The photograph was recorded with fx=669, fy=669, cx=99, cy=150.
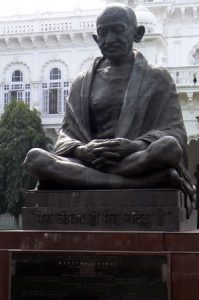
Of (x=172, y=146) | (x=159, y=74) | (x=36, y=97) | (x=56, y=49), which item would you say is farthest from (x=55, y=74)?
(x=172, y=146)

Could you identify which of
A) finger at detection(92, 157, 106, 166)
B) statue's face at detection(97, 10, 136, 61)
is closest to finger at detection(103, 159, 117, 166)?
finger at detection(92, 157, 106, 166)

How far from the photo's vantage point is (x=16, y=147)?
25.6m

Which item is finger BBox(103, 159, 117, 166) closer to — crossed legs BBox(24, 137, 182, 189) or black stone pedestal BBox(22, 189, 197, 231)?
crossed legs BBox(24, 137, 182, 189)

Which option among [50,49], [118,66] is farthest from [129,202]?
[50,49]

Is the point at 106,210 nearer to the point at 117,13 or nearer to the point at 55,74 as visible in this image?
the point at 117,13

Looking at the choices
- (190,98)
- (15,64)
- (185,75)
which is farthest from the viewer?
(15,64)

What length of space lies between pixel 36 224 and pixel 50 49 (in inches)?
1029

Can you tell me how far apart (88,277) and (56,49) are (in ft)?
87.6

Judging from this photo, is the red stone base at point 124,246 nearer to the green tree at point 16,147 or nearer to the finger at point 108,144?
the finger at point 108,144

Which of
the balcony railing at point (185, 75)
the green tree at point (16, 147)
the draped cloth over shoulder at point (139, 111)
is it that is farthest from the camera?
the balcony railing at point (185, 75)

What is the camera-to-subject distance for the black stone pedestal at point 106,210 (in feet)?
16.8

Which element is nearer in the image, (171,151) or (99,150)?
(171,151)

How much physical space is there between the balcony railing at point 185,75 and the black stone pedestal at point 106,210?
2032 centimetres

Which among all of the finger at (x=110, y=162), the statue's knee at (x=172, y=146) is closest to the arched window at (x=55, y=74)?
the finger at (x=110, y=162)
